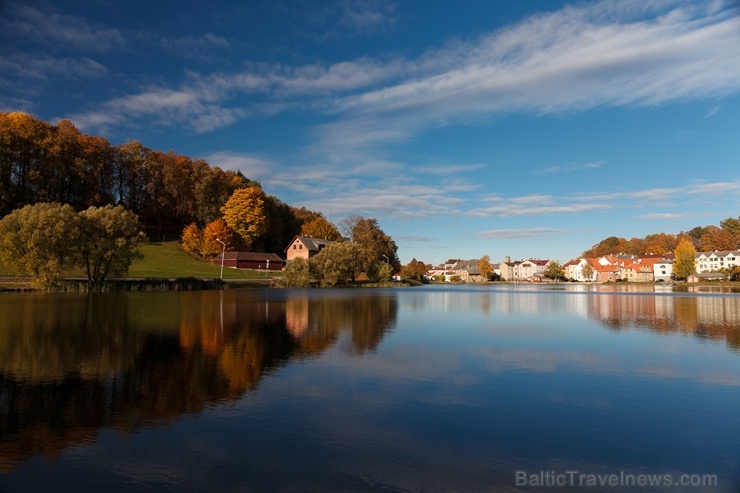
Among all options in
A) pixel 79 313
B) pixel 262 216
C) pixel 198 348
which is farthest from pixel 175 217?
pixel 198 348

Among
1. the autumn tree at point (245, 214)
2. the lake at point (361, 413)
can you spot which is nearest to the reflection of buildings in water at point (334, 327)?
the lake at point (361, 413)

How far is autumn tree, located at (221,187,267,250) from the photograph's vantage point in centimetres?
9300

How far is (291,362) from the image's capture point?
15586 mm

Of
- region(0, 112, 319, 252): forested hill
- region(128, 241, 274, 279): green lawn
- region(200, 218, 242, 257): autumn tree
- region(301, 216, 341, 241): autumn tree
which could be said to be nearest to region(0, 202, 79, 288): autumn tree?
region(128, 241, 274, 279): green lawn

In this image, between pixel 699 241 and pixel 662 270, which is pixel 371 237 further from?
pixel 699 241

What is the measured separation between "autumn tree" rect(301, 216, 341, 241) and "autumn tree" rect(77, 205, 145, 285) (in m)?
61.8

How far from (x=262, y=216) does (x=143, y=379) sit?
85.1 m

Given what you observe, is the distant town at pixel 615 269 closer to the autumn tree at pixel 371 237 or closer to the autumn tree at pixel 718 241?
the autumn tree at pixel 718 241

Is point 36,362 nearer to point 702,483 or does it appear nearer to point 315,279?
point 702,483

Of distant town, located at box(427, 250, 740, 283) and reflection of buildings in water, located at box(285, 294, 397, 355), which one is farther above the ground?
distant town, located at box(427, 250, 740, 283)

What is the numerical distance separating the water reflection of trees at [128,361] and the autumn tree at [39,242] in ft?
68.0

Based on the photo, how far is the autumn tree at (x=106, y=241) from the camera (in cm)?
5131

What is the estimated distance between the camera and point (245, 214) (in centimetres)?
9394

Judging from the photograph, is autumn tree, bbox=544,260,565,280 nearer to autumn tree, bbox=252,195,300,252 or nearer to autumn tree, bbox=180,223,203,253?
autumn tree, bbox=252,195,300,252
